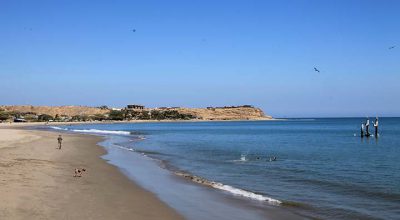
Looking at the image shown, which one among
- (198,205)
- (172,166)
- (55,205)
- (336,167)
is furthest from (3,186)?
(336,167)

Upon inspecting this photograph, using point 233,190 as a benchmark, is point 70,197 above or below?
above

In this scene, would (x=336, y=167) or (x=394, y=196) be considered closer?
(x=394, y=196)

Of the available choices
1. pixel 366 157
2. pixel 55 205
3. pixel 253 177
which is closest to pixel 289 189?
pixel 253 177

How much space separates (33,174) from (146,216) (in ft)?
24.8

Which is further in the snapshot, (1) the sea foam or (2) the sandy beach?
(1) the sea foam

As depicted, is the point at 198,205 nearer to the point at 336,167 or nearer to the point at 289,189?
the point at 289,189

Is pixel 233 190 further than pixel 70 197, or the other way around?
pixel 233 190

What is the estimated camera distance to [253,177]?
2072 centimetres

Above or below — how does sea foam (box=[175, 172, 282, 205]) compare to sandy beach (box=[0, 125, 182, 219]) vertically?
below

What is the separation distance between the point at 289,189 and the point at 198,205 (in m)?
4.97

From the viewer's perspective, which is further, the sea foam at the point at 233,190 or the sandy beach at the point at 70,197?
the sea foam at the point at 233,190

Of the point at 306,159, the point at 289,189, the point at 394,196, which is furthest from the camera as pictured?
the point at 306,159

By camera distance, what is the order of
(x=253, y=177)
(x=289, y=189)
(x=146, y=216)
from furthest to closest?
(x=253, y=177)
(x=289, y=189)
(x=146, y=216)

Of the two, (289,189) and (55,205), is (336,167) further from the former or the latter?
(55,205)
